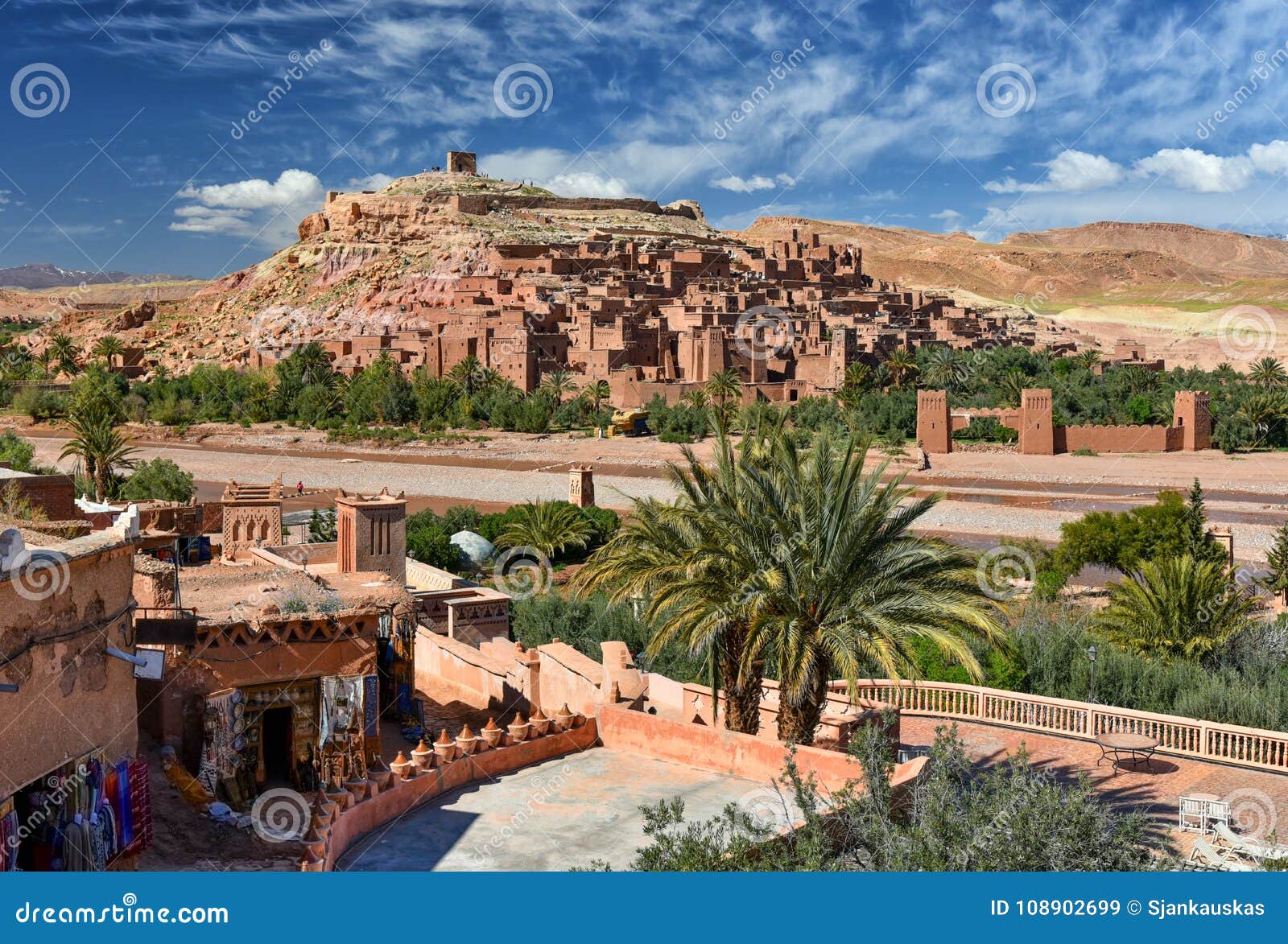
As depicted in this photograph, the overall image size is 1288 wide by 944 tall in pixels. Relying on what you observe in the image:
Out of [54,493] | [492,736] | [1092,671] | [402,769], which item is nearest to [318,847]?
[402,769]

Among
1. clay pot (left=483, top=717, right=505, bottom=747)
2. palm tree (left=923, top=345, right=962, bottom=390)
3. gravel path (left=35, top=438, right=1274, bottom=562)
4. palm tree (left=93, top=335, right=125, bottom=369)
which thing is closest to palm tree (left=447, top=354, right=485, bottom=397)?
gravel path (left=35, top=438, right=1274, bottom=562)

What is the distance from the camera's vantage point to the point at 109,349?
6888cm

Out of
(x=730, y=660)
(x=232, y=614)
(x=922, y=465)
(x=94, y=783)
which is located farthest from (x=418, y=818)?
(x=922, y=465)

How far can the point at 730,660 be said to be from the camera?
870cm

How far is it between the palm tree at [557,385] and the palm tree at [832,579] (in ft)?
138

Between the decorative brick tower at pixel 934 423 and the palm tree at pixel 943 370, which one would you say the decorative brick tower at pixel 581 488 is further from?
the palm tree at pixel 943 370

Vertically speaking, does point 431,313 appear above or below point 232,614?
above

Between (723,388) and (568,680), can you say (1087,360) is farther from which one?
(568,680)

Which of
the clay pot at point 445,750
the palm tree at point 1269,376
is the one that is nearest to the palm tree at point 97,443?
the clay pot at point 445,750

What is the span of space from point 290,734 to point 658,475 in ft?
100

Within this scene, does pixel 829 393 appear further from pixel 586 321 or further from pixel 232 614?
pixel 232 614

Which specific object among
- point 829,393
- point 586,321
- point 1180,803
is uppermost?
point 586,321

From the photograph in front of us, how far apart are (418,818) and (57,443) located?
149 feet

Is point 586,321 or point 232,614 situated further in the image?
point 586,321
